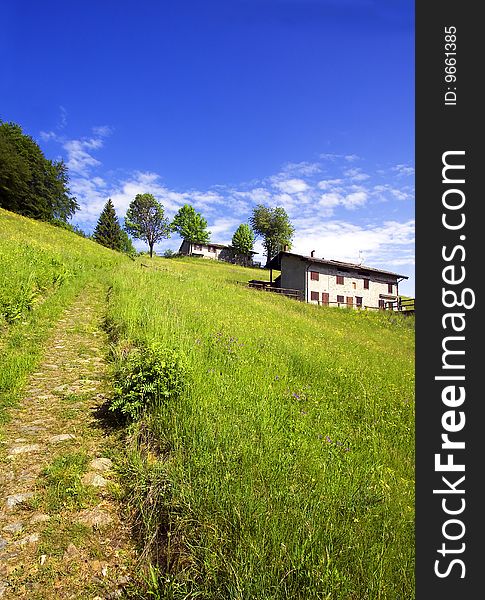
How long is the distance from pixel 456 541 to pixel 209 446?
2.26m

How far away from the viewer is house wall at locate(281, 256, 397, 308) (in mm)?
36875

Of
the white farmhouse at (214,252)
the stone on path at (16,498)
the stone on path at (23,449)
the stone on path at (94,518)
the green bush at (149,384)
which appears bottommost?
the stone on path at (94,518)

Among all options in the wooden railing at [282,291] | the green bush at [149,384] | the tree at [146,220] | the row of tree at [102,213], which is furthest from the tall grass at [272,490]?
the tree at [146,220]

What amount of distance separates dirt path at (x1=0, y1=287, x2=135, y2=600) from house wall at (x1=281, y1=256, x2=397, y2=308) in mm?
33407

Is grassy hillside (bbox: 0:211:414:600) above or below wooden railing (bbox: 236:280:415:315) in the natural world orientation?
below

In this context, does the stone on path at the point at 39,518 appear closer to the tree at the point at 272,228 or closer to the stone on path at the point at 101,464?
the stone on path at the point at 101,464

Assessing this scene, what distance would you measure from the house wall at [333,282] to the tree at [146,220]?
137ft

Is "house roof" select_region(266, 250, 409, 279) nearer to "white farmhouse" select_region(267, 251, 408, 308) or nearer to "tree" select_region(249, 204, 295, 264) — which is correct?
"white farmhouse" select_region(267, 251, 408, 308)

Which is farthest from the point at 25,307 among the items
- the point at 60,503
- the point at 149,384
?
the point at 60,503

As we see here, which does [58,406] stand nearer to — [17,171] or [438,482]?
[438,482]

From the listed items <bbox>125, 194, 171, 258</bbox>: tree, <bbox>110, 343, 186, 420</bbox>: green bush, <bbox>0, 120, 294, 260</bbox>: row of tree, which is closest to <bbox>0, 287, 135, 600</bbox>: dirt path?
<bbox>110, 343, 186, 420</bbox>: green bush

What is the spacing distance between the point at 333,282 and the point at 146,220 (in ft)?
167

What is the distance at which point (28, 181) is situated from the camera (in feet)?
145

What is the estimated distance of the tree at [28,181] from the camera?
132 feet
